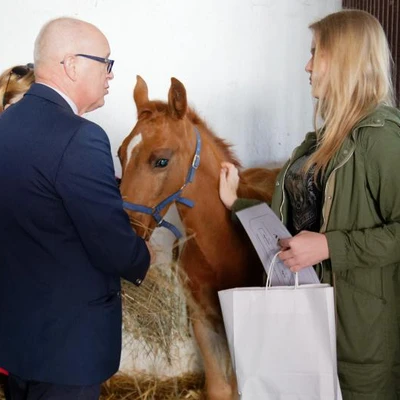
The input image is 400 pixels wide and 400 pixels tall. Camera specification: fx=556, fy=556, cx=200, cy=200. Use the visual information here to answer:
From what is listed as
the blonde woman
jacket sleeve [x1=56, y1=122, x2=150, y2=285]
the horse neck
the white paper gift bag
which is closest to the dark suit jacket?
jacket sleeve [x1=56, y1=122, x2=150, y2=285]

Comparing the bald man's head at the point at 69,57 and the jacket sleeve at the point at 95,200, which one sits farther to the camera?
the bald man's head at the point at 69,57

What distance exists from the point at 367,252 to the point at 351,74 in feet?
1.53

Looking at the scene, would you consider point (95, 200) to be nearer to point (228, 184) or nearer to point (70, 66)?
point (70, 66)

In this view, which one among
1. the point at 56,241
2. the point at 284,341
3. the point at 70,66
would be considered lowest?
the point at 284,341

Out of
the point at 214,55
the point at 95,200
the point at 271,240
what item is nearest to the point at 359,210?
the point at 271,240

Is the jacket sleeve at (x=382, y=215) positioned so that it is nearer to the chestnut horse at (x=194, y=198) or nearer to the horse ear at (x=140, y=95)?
the chestnut horse at (x=194, y=198)

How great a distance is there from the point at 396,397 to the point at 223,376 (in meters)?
1.00

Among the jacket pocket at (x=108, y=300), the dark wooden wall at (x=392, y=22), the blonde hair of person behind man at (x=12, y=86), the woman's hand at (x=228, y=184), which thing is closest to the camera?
the jacket pocket at (x=108, y=300)

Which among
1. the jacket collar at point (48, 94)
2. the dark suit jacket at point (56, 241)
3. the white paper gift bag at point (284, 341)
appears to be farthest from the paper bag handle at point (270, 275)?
the jacket collar at point (48, 94)

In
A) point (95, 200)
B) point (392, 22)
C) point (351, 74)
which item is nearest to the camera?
point (95, 200)

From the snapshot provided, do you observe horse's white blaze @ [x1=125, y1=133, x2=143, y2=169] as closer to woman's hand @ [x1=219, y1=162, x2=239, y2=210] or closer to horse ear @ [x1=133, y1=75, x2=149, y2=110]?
horse ear @ [x1=133, y1=75, x2=149, y2=110]

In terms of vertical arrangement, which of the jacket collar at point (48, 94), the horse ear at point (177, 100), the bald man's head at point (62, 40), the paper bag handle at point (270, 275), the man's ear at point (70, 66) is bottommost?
the paper bag handle at point (270, 275)

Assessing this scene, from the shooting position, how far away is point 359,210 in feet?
4.71

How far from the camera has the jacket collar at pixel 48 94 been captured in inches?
52.3
